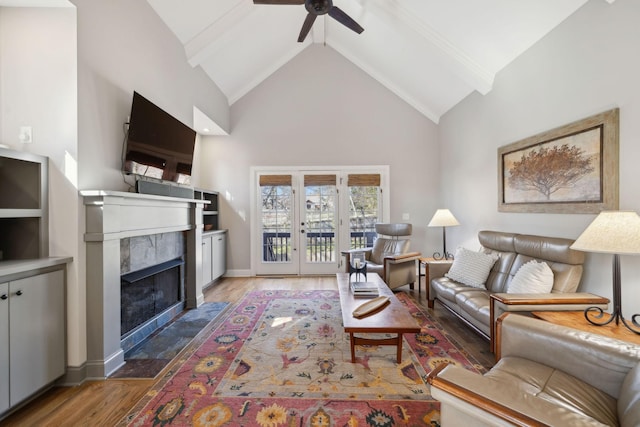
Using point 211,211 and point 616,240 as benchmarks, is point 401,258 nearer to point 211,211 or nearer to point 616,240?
point 616,240

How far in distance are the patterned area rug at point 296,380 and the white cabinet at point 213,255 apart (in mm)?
1603

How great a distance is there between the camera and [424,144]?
5.46 metres

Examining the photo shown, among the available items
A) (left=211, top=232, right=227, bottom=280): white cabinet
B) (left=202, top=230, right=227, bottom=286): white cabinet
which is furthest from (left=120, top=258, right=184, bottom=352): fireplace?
(left=211, top=232, right=227, bottom=280): white cabinet

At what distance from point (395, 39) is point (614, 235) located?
361 cm

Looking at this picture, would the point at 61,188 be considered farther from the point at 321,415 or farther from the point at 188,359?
the point at 321,415

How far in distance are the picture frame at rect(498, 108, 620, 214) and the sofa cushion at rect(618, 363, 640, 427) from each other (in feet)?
4.95

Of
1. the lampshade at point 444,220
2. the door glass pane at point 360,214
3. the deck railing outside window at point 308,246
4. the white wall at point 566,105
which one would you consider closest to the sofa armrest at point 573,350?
the white wall at point 566,105

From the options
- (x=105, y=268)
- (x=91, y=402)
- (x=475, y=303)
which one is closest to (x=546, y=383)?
(x=475, y=303)

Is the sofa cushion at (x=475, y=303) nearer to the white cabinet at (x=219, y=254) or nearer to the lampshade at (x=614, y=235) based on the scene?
the lampshade at (x=614, y=235)

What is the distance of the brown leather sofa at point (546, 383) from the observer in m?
1.00

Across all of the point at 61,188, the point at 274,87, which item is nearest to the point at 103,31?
the point at 61,188

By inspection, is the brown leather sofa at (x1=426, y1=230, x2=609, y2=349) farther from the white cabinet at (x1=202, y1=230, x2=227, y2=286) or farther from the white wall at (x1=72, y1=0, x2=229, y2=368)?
the white cabinet at (x1=202, y1=230, x2=227, y2=286)

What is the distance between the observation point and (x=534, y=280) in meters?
2.42

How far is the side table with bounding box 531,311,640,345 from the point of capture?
1629 mm
